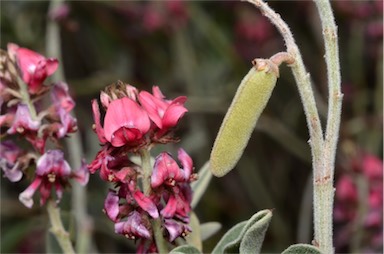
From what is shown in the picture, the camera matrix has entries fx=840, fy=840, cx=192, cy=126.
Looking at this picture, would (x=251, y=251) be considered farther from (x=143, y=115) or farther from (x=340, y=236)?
(x=340, y=236)

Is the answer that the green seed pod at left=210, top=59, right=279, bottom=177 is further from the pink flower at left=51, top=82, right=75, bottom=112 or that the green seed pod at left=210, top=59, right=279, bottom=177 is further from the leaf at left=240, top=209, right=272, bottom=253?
the pink flower at left=51, top=82, right=75, bottom=112

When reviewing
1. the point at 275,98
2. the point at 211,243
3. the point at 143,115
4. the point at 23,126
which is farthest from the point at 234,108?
the point at 275,98

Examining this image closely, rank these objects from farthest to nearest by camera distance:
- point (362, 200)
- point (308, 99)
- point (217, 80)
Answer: point (217, 80)
point (362, 200)
point (308, 99)

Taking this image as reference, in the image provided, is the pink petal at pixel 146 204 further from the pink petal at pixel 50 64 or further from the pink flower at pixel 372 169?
the pink flower at pixel 372 169

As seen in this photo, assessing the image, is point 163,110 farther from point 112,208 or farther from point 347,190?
point 347,190

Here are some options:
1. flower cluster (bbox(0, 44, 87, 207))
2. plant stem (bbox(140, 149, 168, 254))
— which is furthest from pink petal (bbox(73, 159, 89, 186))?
plant stem (bbox(140, 149, 168, 254))

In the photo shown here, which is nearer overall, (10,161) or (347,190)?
(10,161)

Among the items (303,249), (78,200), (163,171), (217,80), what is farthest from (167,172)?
(217,80)
